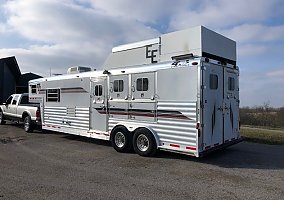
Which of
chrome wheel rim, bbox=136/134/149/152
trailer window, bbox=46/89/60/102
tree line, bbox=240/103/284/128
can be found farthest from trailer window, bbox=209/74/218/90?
tree line, bbox=240/103/284/128

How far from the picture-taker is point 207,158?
9766 millimetres

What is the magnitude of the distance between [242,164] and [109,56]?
18.5 ft

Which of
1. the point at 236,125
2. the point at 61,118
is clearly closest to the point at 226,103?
the point at 236,125

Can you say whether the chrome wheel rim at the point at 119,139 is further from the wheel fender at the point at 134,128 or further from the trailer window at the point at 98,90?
the trailer window at the point at 98,90

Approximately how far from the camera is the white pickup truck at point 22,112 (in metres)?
15.8

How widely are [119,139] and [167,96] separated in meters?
2.43

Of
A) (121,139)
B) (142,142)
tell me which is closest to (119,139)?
(121,139)

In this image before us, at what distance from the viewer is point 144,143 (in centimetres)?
1002

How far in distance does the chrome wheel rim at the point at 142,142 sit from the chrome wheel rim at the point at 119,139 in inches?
26.1

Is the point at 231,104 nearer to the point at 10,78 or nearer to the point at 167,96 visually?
the point at 167,96

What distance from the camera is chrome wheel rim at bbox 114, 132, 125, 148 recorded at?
10.6 metres

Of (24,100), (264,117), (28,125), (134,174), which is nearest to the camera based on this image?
(134,174)

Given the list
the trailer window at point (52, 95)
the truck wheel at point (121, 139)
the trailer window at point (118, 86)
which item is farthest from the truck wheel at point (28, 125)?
the trailer window at point (118, 86)

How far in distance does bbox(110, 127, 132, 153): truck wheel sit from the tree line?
21.9 metres
